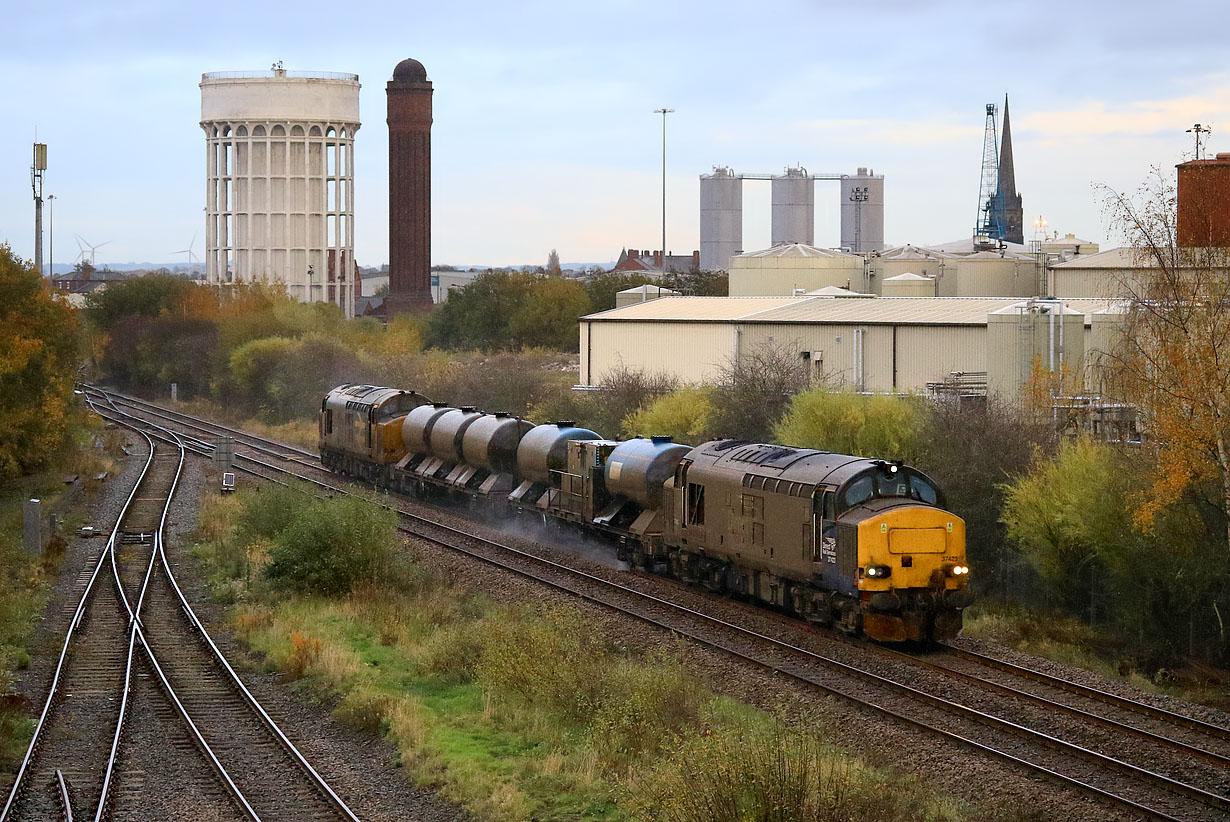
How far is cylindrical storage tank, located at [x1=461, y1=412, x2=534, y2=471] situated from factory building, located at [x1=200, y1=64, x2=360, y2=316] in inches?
3053

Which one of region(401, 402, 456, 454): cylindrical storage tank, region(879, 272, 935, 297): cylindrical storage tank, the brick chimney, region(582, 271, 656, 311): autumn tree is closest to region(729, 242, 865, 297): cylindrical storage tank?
region(879, 272, 935, 297): cylindrical storage tank

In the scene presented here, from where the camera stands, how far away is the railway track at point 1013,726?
16141mm

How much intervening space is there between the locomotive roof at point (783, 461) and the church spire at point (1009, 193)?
488 feet

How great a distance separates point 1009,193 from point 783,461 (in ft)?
558

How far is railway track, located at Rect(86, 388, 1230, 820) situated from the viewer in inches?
635

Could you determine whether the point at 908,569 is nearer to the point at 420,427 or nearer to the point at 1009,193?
the point at 420,427

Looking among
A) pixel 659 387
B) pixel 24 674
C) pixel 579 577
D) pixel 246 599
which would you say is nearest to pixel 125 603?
pixel 246 599

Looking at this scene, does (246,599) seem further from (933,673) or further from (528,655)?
(933,673)

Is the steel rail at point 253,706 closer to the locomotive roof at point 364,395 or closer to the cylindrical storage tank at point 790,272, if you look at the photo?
the locomotive roof at point 364,395

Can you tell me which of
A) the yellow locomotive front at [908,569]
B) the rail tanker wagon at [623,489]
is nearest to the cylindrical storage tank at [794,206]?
the rail tanker wagon at [623,489]

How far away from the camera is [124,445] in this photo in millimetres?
63219

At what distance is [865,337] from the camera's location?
157ft

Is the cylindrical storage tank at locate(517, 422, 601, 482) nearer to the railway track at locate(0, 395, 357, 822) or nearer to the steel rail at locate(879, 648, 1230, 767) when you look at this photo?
A: the railway track at locate(0, 395, 357, 822)

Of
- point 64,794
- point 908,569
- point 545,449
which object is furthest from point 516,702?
point 545,449
